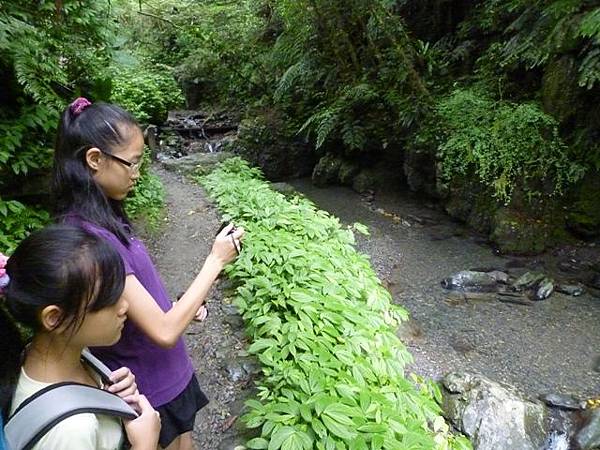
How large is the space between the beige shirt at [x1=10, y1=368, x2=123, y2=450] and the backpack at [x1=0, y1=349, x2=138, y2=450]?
13 millimetres

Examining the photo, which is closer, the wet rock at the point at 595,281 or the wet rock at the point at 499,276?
the wet rock at the point at 595,281

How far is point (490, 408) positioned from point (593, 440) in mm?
771

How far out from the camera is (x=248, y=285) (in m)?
3.48

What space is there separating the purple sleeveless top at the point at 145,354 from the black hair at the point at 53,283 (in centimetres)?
25

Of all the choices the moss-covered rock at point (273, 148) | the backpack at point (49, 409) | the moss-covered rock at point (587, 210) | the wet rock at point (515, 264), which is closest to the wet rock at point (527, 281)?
the wet rock at point (515, 264)

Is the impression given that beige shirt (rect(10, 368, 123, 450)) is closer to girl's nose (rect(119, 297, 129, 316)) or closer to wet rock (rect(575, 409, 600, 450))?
girl's nose (rect(119, 297, 129, 316))

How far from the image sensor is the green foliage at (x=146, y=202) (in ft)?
20.3

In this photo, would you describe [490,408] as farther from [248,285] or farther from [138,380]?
[138,380]

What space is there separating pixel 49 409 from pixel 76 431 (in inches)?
3.0

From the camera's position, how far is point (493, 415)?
3.83 metres

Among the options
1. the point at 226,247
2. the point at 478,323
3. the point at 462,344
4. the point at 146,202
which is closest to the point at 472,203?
the point at 478,323

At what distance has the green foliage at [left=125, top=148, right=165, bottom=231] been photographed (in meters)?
6.18

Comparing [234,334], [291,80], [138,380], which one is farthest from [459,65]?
[138,380]

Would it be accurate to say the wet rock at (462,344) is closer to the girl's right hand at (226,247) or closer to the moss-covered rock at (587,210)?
the moss-covered rock at (587,210)
